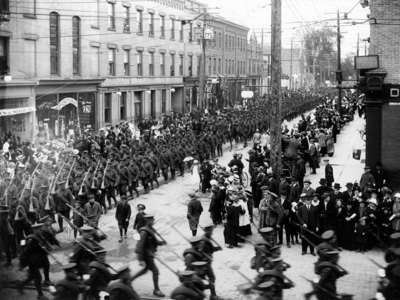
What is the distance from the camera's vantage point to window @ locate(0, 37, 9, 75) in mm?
31453

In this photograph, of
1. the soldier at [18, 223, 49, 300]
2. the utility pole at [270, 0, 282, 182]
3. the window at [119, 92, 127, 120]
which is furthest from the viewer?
the window at [119, 92, 127, 120]

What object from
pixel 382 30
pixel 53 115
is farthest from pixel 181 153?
pixel 53 115

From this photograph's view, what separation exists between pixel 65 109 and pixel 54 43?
13.0 ft

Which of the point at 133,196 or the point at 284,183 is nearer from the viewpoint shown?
the point at 284,183

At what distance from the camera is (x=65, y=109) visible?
36656mm

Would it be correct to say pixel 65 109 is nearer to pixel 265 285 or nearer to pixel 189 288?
pixel 189 288

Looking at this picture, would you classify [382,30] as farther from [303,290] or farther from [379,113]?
[303,290]

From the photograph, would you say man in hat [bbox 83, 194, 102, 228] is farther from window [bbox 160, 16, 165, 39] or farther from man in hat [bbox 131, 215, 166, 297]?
window [bbox 160, 16, 165, 39]

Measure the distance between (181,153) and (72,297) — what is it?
1583 centimetres

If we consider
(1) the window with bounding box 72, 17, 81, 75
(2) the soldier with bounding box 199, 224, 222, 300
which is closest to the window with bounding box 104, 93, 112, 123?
(1) the window with bounding box 72, 17, 81, 75

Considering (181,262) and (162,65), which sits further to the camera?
(162,65)

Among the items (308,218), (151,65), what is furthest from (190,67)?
(308,218)

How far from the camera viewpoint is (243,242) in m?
16.8

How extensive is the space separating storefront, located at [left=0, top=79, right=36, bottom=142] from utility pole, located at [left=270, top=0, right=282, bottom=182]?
15.0 metres
